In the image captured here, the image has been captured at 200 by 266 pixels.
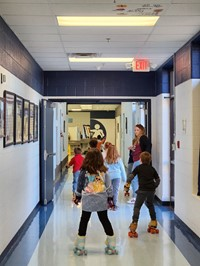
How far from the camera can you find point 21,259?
13.4 feet

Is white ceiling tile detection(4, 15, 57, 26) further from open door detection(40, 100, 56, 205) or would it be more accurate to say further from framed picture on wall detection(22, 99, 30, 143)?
open door detection(40, 100, 56, 205)

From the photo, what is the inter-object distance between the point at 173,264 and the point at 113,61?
396 cm

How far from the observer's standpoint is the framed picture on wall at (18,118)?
188 inches

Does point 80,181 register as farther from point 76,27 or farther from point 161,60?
point 161,60

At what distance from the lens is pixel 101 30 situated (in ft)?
15.2

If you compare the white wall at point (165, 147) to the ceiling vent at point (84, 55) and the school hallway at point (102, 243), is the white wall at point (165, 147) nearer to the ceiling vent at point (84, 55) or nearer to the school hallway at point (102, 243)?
the school hallway at point (102, 243)

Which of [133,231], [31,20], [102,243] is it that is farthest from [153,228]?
[31,20]

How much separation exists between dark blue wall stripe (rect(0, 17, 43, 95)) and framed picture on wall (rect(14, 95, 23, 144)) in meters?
0.35

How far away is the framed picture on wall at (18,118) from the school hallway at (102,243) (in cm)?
135

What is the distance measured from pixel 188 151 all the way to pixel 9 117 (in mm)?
2528

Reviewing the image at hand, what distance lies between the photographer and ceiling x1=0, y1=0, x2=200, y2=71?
12.1 ft

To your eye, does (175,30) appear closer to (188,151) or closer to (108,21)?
(108,21)

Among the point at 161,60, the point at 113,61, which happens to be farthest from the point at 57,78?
the point at 161,60

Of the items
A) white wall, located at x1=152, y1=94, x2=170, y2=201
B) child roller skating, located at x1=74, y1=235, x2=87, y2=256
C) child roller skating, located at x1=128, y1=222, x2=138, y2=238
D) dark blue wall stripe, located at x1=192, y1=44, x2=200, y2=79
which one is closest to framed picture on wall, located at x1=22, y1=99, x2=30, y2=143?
child roller skating, located at x1=74, y1=235, x2=87, y2=256
